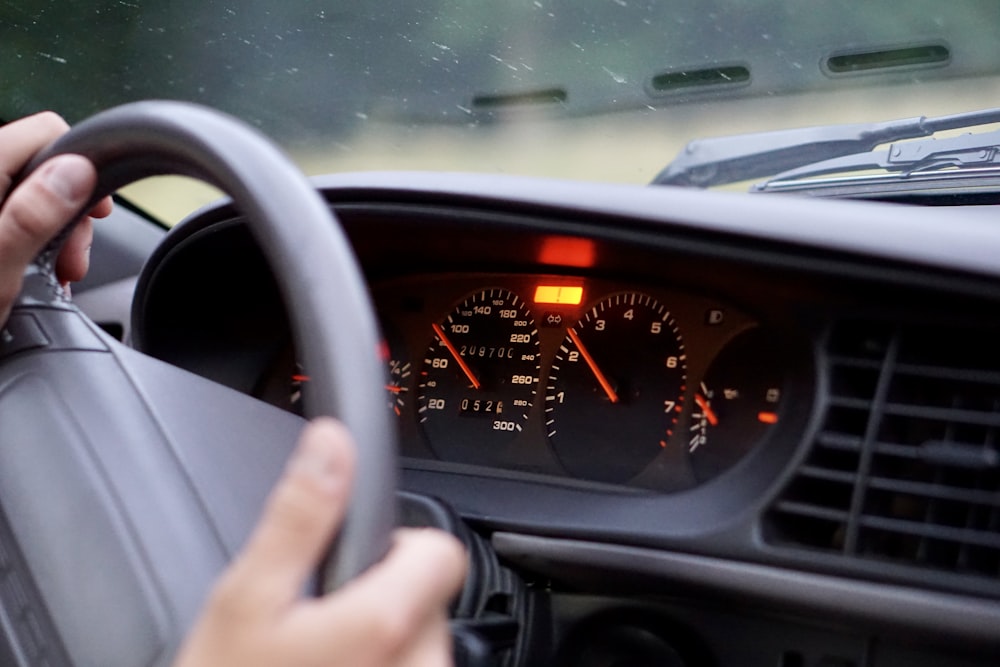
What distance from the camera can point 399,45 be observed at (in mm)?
2162

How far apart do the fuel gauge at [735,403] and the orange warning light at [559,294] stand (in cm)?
29

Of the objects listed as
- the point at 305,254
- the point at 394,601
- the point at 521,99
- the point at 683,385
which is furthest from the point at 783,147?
the point at 394,601

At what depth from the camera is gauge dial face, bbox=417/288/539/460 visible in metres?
1.97

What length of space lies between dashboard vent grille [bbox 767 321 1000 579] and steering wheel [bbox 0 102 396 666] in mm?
740

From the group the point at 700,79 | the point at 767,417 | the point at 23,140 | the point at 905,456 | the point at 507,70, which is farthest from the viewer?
the point at 507,70

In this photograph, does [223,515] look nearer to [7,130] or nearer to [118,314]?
[7,130]

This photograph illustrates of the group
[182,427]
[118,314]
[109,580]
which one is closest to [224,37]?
[118,314]

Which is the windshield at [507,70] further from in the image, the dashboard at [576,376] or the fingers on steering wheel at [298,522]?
the fingers on steering wheel at [298,522]

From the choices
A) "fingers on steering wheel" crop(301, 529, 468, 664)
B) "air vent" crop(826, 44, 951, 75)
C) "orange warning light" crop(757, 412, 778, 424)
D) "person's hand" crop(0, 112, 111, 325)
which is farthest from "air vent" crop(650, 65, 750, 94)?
"fingers on steering wheel" crop(301, 529, 468, 664)

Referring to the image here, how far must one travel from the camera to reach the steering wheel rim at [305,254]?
0.80m

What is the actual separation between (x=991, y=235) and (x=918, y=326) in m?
0.17

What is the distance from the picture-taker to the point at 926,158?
171cm

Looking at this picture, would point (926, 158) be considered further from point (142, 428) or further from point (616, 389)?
point (142, 428)

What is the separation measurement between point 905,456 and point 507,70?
1.16 meters
